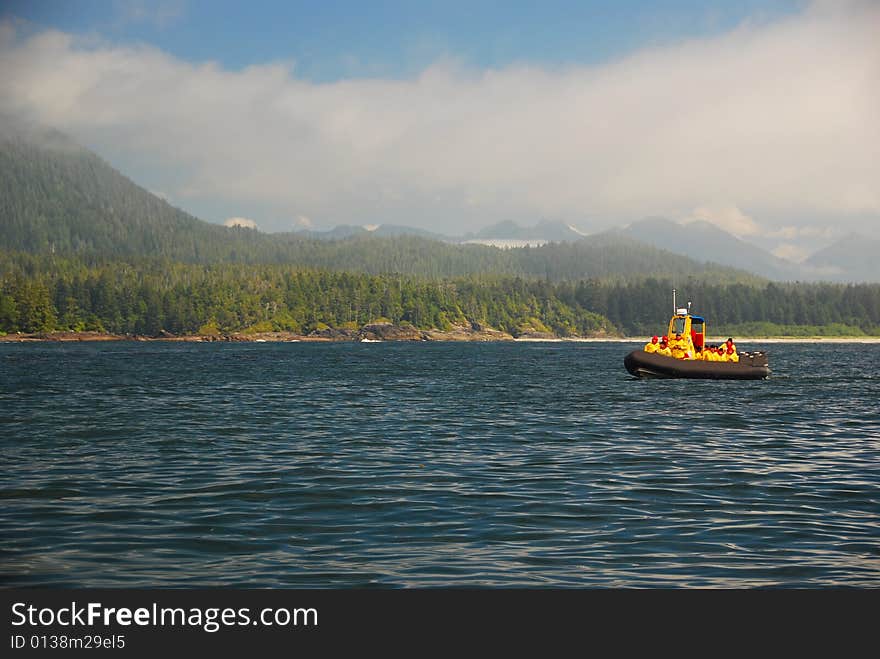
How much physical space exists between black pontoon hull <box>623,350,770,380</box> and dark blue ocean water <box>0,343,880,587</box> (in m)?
20.3

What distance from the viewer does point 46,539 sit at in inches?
541

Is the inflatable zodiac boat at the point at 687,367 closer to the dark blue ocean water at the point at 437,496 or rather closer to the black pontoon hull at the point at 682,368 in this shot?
the black pontoon hull at the point at 682,368

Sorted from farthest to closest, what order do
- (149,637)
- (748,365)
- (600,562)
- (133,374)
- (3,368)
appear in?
(3,368), (133,374), (748,365), (600,562), (149,637)

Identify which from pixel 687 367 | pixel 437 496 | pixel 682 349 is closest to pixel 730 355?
pixel 682 349

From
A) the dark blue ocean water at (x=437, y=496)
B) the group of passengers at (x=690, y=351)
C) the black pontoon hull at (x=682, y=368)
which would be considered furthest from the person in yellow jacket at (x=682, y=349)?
the dark blue ocean water at (x=437, y=496)

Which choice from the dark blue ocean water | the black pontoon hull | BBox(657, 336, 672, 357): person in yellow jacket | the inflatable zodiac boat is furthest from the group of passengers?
the dark blue ocean water

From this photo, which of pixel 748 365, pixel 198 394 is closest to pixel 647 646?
pixel 198 394

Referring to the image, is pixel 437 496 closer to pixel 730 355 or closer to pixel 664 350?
pixel 664 350

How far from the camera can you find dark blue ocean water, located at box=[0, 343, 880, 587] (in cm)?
1216

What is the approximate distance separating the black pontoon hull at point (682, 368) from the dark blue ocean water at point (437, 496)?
20324 mm

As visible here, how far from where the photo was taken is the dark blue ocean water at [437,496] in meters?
12.2

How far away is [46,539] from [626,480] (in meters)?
11.4

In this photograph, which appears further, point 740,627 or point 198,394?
point 198,394

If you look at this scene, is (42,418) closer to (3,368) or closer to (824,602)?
(824,602)
